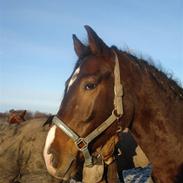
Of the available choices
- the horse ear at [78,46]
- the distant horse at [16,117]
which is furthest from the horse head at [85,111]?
the distant horse at [16,117]

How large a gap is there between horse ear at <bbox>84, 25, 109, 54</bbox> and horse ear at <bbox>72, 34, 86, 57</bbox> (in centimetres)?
22

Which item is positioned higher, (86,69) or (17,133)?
(86,69)

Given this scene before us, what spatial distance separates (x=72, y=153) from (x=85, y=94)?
1.95 feet

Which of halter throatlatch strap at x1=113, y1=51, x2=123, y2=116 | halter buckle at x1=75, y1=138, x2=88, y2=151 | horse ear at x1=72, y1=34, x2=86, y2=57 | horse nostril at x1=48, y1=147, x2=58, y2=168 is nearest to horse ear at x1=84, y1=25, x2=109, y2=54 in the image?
horse ear at x1=72, y1=34, x2=86, y2=57

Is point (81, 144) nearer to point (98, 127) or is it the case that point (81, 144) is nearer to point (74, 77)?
point (98, 127)

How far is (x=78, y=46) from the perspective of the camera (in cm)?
420

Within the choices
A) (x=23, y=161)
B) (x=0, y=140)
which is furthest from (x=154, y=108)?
(x=0, y=140)

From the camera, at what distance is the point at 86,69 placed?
151 inches

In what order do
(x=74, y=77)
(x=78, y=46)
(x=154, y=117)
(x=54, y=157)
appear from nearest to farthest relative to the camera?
(x=54, y=157) → (x=74, y=77) → (x=154, y=117) → (x=78, y=46)

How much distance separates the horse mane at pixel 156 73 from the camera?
4.07 metres

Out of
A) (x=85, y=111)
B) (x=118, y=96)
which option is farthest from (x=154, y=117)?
(x=85, y=111)

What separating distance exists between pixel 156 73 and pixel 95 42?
31.1 inches

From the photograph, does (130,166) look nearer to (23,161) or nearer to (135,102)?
(23,161)

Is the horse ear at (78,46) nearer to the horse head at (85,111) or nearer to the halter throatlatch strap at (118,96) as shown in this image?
the horse head at (85,111)
